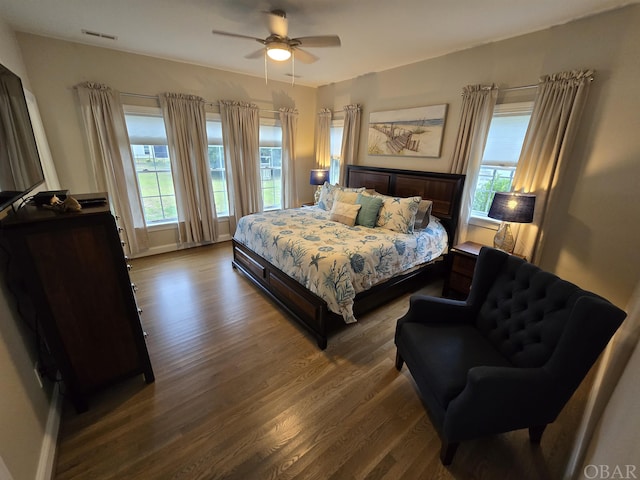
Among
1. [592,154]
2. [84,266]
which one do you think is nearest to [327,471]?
[84,266]

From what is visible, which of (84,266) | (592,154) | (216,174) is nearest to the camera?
(84,266)

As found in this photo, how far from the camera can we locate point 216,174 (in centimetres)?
458

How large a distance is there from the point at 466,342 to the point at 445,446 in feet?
1.93

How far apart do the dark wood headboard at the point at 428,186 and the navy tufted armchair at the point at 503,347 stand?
1.65m

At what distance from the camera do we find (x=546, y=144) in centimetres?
252

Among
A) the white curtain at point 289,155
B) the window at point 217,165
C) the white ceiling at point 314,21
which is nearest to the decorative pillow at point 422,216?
the white ceiling at point 314,21

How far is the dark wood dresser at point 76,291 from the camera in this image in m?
1.38

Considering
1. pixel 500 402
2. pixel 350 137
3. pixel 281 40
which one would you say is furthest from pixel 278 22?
pixel 500 402

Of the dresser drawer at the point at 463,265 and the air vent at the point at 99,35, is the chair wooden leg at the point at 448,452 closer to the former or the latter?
the dresser drawer at the point at 463,265

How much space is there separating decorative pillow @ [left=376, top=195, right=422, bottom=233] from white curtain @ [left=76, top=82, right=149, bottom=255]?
3.49 meters

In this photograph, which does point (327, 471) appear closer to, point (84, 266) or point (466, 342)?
point (466, 342)

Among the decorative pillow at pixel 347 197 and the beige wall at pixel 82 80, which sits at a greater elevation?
the beige wall at pixel 82 80

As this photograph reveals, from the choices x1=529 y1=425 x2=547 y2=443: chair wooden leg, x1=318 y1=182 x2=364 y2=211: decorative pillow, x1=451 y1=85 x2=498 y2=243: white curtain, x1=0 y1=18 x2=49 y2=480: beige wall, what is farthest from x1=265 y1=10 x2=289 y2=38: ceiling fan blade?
x1=529 y1=425 x2=547 y2=443: chair wooden leg

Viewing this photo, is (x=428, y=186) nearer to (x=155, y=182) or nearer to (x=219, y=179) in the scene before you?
(x=219, y=179)
